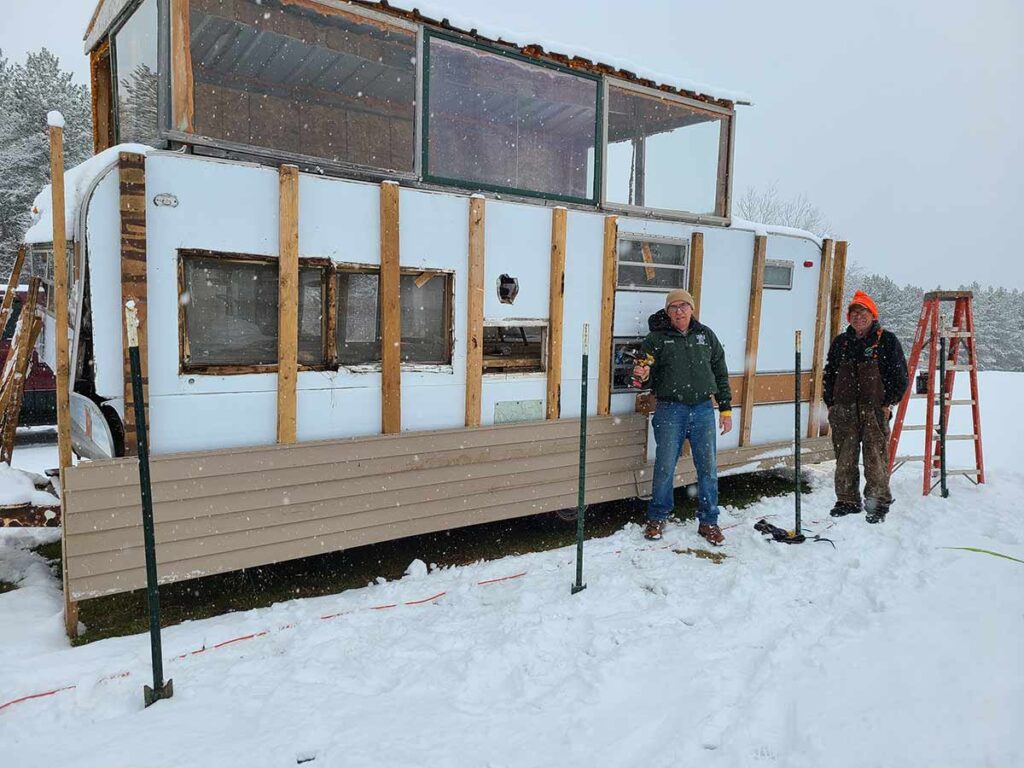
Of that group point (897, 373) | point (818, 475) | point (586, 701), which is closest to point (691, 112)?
point (897, 373)

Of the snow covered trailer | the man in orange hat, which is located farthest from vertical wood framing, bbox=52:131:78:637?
the man in orange hat

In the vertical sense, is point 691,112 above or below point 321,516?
above

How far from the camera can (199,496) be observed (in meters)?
3.93

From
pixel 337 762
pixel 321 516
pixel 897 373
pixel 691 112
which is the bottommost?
pixel 337 762

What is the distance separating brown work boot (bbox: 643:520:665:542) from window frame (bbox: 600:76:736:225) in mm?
2725

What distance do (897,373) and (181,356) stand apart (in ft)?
18.6

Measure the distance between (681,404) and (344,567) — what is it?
300 centimetres

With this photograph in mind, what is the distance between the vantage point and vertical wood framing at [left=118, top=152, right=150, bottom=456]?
141 inches

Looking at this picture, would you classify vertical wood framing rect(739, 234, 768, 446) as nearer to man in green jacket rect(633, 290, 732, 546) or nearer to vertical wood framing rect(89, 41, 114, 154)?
man in green jacket rect(633, 290, 732, 546)

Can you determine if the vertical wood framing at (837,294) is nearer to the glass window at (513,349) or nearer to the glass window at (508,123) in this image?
the glass window at (508,123)

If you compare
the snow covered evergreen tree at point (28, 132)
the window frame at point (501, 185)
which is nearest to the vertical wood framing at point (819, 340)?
the window frame at point (501, 185)

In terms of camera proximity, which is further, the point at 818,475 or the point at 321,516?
the point at 818,475

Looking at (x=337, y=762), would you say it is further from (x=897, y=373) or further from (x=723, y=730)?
(x=897, y=373)

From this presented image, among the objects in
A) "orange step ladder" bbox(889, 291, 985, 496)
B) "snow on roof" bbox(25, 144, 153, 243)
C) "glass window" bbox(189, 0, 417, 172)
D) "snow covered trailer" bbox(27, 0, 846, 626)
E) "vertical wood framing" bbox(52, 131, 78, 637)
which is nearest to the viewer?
"vertical wood framing" bbox(52, 131, 78, 637)
